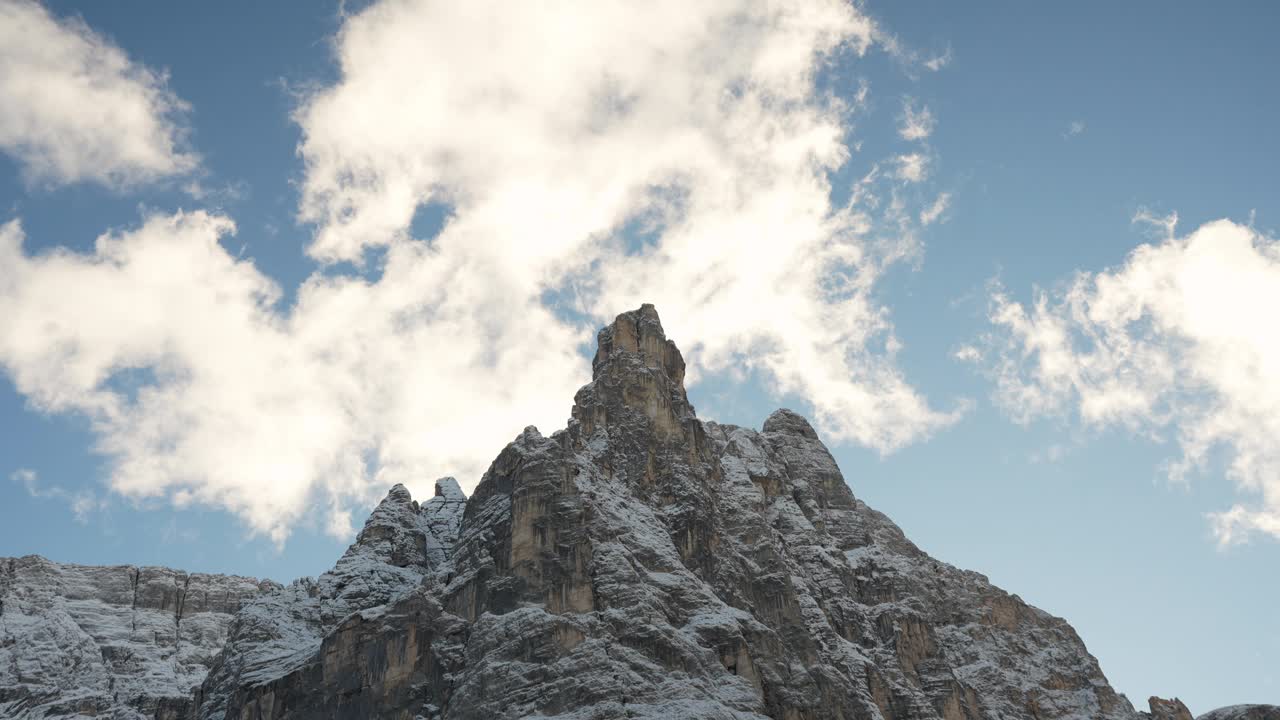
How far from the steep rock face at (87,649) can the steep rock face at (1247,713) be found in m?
139

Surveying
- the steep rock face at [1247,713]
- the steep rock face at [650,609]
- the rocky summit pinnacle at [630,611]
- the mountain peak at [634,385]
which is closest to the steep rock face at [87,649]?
the rocky summit pinnacle at [630,611]

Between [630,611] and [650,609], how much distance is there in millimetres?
2242

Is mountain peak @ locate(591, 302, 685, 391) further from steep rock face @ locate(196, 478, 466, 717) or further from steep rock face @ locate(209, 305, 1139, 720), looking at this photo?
steep rock face @ locate(196, 478, 466, 717)

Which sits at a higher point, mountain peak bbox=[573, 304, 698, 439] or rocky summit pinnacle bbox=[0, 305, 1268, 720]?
mountain peak bbox=[573, 304, 698, 439]

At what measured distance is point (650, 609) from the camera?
110688 millimetres

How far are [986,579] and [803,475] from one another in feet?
109

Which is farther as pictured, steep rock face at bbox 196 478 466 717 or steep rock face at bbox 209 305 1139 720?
steep rock face at bbox 196 478 466 717

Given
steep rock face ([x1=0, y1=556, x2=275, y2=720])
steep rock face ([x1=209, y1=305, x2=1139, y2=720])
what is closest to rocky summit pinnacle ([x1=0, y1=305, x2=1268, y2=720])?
steep rock face ([x1=209, y1=305, x2=1139, y2=720])

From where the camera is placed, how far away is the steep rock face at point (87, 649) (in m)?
163

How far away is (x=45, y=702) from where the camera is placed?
534 feet

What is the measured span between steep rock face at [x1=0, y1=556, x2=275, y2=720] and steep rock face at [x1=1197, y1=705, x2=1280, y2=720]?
13854cm

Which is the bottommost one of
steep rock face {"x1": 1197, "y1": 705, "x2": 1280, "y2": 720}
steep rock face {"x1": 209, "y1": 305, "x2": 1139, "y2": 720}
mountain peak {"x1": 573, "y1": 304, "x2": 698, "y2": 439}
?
steep rock face {"x1": 1197, "y1": 705, "x2": 1280, "y2": 720}

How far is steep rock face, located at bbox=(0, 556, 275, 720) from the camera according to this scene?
535ft

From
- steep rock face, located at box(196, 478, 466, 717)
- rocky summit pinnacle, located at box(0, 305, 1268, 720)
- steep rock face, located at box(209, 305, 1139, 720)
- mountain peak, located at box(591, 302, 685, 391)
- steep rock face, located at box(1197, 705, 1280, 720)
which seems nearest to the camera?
steep rock face, located at box(209, 305, 1139, 720)
